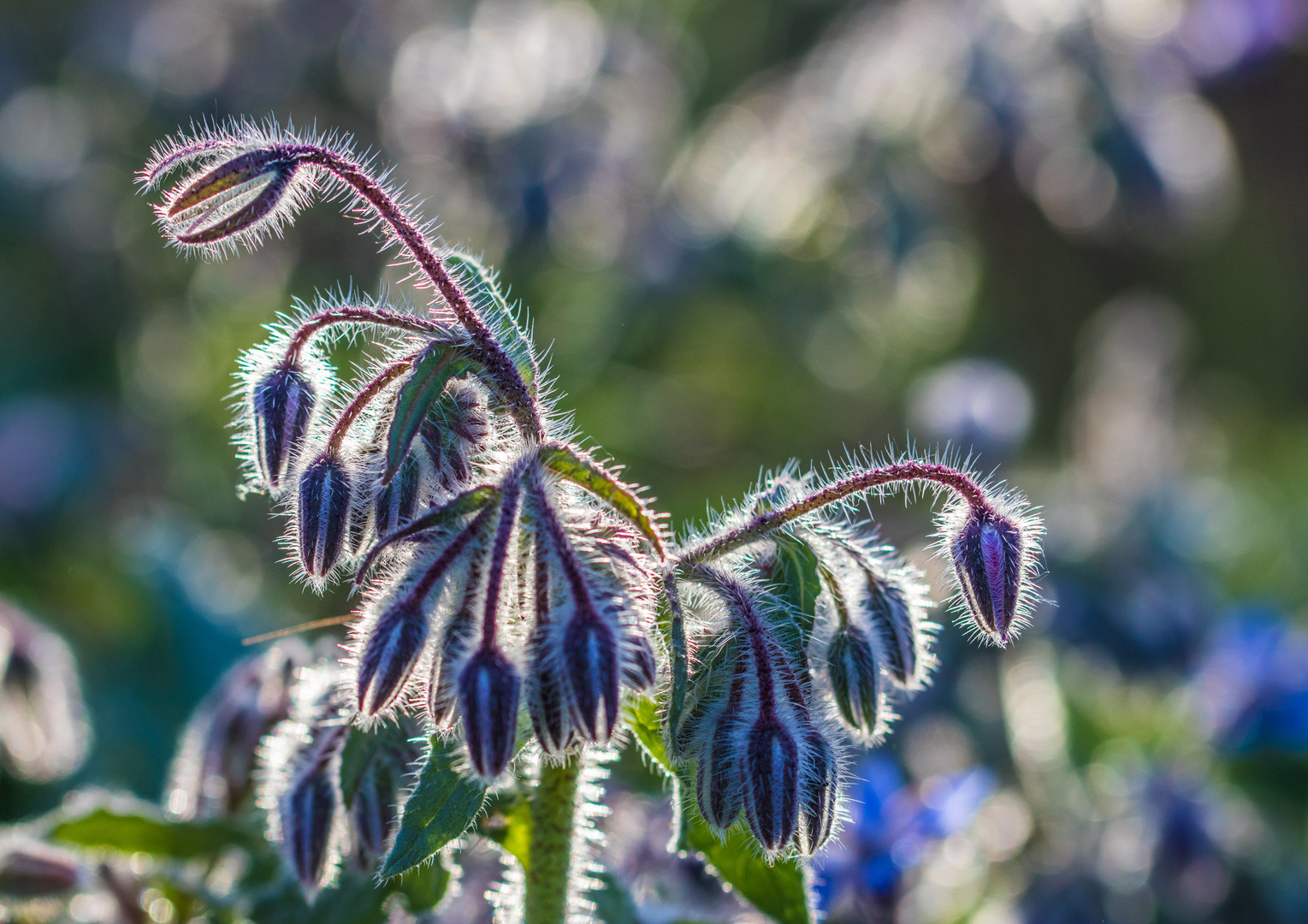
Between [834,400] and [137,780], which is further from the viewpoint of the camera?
[834,400]

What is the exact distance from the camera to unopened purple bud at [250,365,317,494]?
128 centimetres

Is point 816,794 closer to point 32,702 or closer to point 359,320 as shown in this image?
Answer: point 359,320

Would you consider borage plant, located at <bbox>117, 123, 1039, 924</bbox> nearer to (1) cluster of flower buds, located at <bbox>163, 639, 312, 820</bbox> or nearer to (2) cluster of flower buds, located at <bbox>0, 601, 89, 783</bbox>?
(1) cluster of flower buds, located at <bbox>163, 639, 312, 820</bbox>

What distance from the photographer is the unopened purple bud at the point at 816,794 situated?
50.4 inches

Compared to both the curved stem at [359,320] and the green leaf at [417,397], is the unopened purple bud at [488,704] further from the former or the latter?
the curved stem at [359,320]

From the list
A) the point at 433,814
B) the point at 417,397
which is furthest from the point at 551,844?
the point at 417,397

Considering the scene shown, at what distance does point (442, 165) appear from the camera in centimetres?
397

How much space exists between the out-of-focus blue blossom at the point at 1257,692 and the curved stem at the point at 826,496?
183cm

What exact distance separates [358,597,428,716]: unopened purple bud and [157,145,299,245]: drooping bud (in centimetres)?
38

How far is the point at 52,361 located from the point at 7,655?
316cm

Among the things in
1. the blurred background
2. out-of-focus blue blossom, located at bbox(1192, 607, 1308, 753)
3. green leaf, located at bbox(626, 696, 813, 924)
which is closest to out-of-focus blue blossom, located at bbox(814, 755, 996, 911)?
the blurred background

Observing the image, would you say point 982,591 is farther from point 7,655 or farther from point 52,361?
point 52,361

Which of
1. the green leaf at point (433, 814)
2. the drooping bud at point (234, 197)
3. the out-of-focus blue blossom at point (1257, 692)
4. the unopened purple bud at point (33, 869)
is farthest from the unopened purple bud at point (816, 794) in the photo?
the out-of-focus blue blossom at point (1257, 692)

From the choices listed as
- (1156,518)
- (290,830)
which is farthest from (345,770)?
(1156,518)
